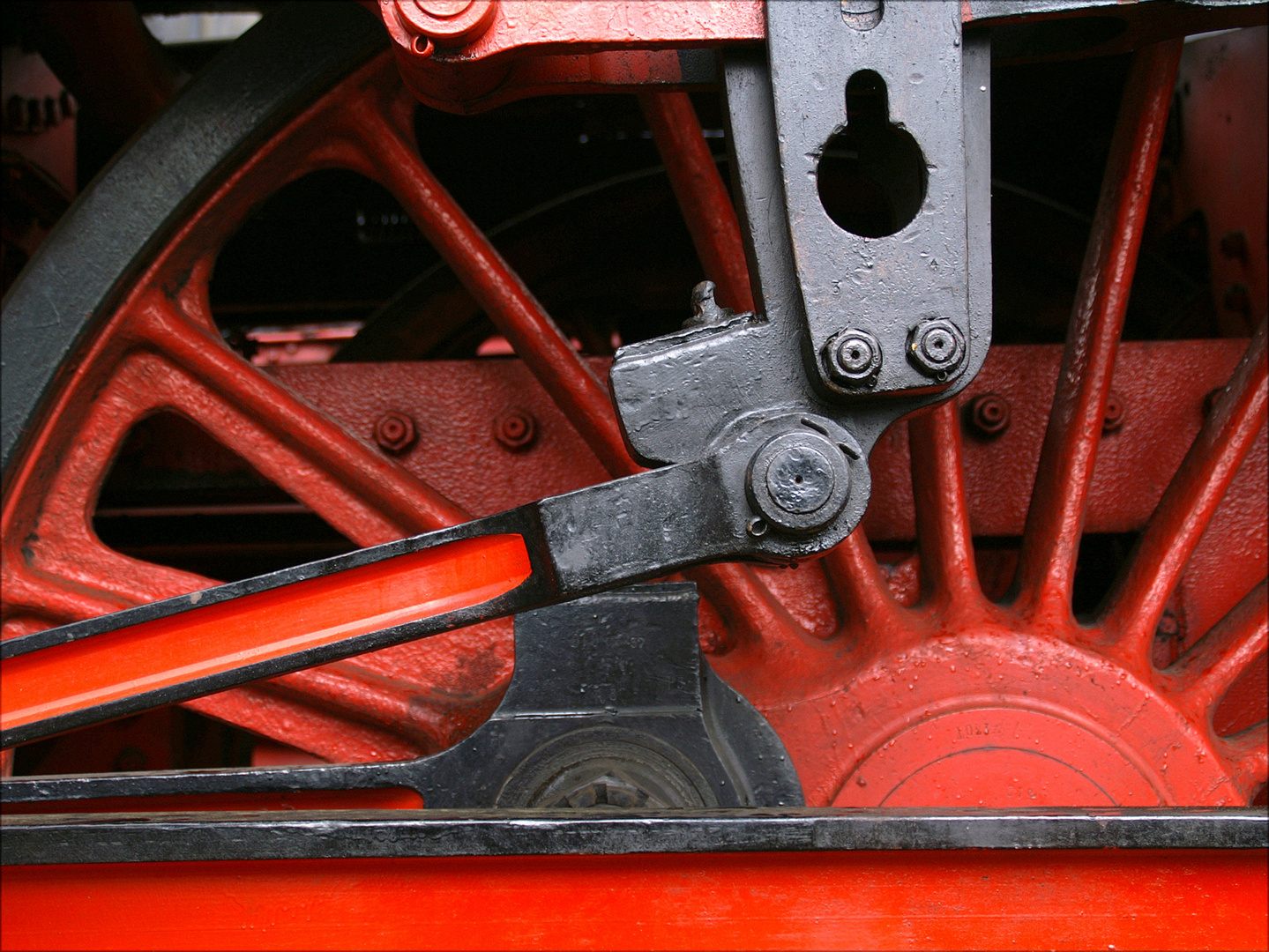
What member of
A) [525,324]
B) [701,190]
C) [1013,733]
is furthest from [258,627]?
[1013,733]

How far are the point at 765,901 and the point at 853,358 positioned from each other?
55cm

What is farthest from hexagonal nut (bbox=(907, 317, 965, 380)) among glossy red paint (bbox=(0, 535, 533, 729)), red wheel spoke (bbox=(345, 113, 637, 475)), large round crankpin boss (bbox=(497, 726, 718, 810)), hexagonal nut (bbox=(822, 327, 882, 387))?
red wheel spoke (bbox=(345, 113, 637, 475))

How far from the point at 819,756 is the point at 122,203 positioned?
1433mm

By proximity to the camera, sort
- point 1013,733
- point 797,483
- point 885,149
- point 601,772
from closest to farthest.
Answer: point 797,483 < point 885,149 < point 601,772 < point 1013,733

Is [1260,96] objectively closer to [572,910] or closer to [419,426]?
[419,426]

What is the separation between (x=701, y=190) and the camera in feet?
4.86

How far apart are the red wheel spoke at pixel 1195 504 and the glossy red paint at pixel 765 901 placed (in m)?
0.62

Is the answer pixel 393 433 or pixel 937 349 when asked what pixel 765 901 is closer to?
pixel 937 349

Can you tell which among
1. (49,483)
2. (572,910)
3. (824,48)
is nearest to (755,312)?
(824,48)

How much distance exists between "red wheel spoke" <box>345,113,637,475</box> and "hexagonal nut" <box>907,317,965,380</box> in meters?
0.72

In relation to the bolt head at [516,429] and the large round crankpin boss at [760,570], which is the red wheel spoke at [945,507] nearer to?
the large round crankpin boss at [760,570]

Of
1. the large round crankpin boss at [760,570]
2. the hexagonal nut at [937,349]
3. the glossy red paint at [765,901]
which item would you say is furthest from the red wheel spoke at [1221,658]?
the hexagonal nut at [937,349]

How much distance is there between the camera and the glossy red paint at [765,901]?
901 millimetres

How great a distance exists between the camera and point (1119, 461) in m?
1.66
